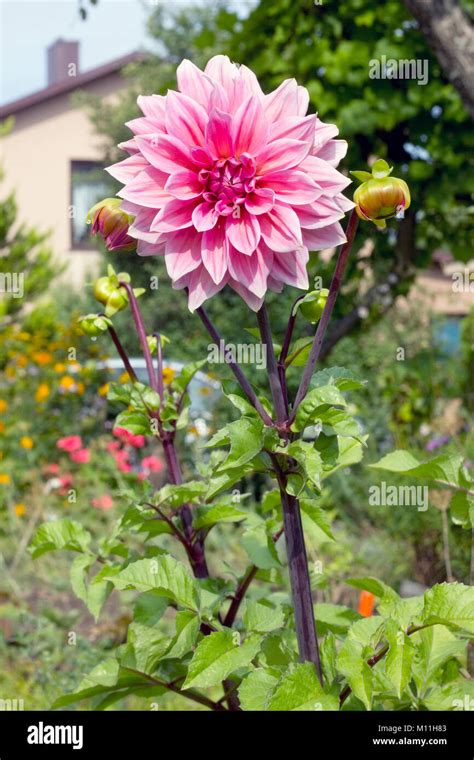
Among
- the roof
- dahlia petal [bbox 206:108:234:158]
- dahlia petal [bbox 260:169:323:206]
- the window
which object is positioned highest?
the roof

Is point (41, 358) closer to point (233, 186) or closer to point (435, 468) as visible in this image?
point (435, 468)

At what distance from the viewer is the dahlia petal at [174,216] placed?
1033mm

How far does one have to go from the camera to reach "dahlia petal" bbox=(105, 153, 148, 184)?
1.09 m

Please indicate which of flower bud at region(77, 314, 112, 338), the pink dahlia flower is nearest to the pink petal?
the pink dahlia flower

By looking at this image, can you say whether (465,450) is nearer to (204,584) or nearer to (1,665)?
(1,665)

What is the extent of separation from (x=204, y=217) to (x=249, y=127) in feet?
0.38

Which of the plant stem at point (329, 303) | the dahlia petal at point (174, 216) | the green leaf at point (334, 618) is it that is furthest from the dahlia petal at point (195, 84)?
the green leaf at point (334, 618)

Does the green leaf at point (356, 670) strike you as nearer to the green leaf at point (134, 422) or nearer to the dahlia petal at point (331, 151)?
the green leaf at point (134, 422)

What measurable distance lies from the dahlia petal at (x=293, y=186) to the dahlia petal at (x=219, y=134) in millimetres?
55

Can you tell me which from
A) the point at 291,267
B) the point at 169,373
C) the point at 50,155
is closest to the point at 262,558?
the point at 291,267

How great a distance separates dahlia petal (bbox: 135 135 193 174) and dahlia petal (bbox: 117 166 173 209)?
0.02 metres

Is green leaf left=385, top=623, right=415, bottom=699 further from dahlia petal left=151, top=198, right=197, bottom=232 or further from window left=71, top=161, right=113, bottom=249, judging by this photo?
window left=71, top=161, right=113, bottom=249

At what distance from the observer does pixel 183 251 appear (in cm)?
106

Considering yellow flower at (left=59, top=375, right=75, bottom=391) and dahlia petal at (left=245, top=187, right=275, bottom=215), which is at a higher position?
dahlia petal at (left=245, top=187, right=275, bottom=215)
